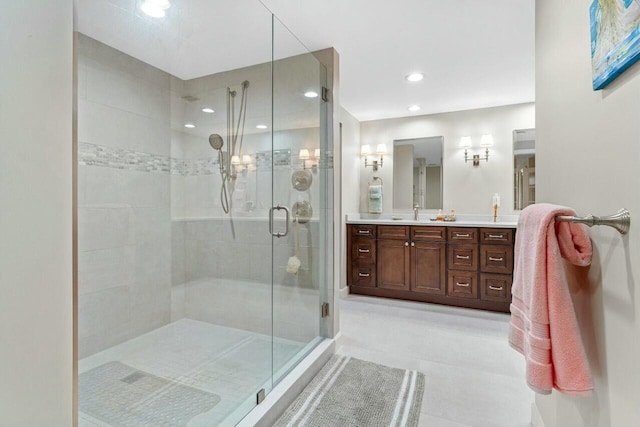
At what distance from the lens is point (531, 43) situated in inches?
88.7

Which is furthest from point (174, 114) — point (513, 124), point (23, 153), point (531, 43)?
point (513, 124)

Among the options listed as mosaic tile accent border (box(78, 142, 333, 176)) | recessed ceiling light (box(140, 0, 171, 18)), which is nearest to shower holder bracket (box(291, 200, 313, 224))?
mosaic tile accent border (box(78, 142, 333, 176))

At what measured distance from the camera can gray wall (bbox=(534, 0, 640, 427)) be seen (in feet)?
2.48

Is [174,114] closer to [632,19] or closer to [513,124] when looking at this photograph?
[632,19]

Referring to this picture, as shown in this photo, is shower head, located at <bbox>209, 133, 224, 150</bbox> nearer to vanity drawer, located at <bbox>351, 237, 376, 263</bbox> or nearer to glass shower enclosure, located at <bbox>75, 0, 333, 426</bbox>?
glass shower enclosure, located at <bbox>75, 0, 333, 426</bbox>

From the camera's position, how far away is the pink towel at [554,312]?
913mm

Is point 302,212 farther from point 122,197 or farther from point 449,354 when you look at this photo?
point 449,354

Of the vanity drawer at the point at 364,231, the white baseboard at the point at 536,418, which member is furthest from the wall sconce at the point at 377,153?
the white baseboard at the point at 536,418

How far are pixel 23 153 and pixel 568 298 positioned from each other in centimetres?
154

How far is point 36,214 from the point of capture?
0.75m

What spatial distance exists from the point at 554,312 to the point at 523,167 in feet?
10.8

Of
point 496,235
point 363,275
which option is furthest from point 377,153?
point 496,235

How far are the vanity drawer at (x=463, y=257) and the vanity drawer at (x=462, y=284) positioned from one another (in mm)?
66

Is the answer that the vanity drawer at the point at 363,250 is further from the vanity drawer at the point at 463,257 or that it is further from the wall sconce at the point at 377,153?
the wall sconce at the point at 377,153
